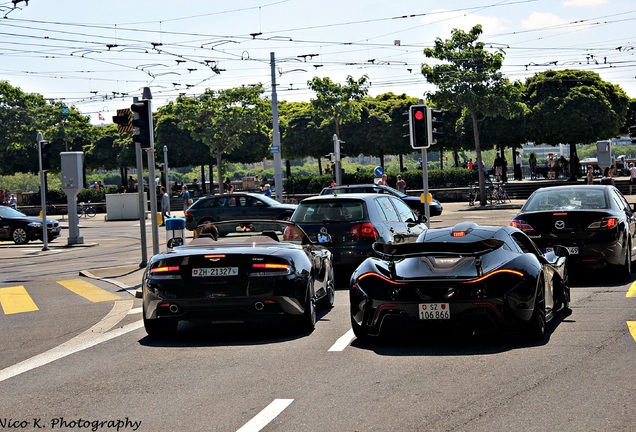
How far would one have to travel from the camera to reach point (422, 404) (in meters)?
6.76

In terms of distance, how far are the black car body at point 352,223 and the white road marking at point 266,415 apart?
28.7ft

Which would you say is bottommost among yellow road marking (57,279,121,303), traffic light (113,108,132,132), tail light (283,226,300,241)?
yellow road marking (57,279,121,303)

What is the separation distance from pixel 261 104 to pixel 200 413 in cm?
6242

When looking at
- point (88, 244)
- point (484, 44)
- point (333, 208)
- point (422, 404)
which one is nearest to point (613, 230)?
point (333, 208)

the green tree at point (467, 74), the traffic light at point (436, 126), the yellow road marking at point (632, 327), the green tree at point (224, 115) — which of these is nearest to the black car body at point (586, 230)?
the yellow road marking at point (632, 327)

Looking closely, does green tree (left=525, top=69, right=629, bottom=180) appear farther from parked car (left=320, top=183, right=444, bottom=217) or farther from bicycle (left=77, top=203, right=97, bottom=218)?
bicycle (left=77, top=203, right=97, bottom=218)

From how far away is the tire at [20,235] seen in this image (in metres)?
36.0

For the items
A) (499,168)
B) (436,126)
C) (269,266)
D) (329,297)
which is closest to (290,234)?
(329,297)

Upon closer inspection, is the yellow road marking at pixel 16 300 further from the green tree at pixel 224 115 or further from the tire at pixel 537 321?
the green tree at pixel 224 115

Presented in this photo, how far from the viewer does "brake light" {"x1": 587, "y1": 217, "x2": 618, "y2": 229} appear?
576 inches

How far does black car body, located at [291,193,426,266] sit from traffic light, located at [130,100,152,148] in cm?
330

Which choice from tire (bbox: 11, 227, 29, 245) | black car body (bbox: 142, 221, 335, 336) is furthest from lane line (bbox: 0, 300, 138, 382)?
tire (bbox: 11, 227, 29, 245)

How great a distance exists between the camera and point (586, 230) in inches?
576

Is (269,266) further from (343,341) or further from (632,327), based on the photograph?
(632,327)
